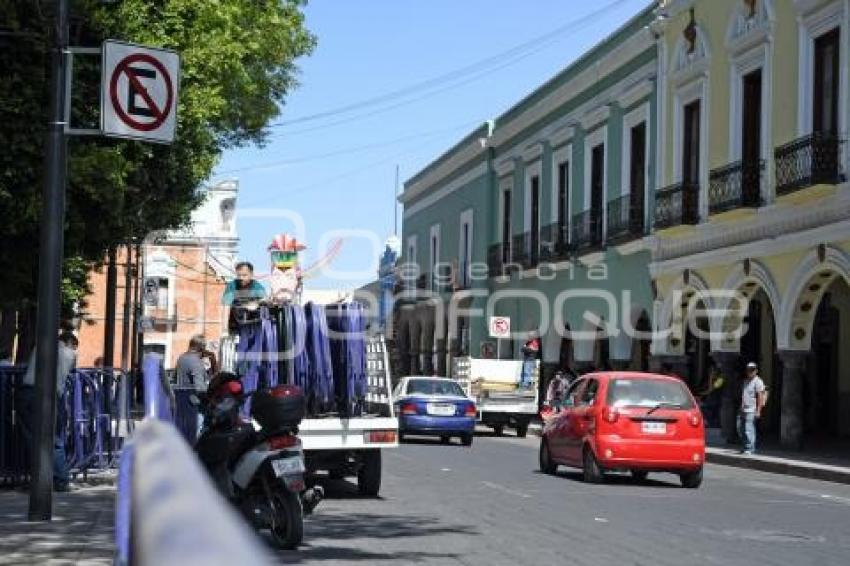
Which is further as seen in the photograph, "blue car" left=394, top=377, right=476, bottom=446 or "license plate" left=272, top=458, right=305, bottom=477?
"blue car" left=394, top=377, right=476, bottom=446

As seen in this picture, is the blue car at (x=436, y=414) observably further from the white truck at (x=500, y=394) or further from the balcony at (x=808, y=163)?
the balcony at (x=808, y=163)

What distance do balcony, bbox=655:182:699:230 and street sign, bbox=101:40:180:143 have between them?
20.8 meters

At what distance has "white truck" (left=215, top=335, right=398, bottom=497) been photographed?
44.1 feet

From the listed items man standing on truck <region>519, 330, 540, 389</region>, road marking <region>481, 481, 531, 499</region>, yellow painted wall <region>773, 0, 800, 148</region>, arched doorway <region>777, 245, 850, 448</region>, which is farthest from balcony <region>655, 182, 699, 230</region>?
road marking <region>481, 481, 531, 499</region>

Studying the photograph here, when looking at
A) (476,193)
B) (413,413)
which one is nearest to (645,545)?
(413,413)

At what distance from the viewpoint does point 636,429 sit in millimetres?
16609

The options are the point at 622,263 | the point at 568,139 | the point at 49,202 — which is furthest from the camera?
the point at 568,139

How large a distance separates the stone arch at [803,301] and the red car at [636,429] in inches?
315

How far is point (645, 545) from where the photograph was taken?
1011 centimetres

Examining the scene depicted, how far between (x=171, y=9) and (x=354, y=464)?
671cm

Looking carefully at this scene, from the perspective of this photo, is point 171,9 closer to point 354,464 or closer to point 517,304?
point 354,464

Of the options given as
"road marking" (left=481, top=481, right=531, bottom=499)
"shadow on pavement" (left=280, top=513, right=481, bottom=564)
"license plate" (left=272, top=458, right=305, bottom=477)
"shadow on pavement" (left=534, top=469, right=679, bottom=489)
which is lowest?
"shadow on pavement" (left=534, top=469, right=679, bottom=489)

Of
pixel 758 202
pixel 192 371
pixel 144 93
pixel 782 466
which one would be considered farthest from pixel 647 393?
pixel 758 202

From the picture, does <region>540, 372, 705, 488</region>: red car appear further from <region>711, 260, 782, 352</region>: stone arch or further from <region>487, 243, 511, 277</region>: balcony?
<region>487, 243, 511, 277</region>: balcony
